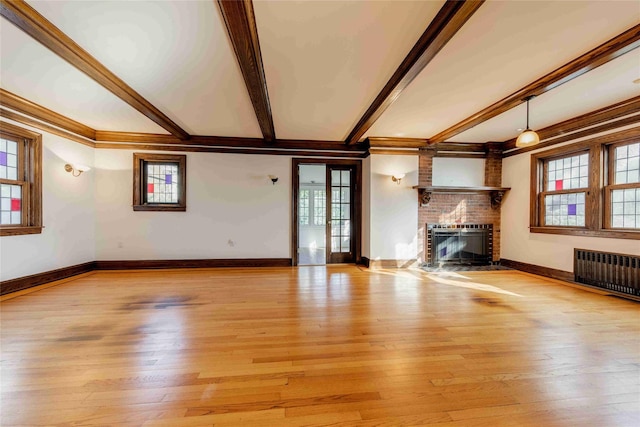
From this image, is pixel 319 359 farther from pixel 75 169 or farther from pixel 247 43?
pixel 75 169

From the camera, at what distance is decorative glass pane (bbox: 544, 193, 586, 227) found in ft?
14.3

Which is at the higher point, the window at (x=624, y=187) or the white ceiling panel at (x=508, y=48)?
the white ceiling panel at (x=508, y=48)

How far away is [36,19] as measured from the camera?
203 centimetres

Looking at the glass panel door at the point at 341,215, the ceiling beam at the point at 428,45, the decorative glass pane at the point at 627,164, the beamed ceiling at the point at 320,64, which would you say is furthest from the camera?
the glass panel door at the point at 341,215

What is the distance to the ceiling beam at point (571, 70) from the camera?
2249mm

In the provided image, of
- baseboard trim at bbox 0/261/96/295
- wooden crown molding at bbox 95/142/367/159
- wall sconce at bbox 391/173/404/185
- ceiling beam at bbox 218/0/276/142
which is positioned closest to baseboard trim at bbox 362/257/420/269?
wall sconce at bbox 391/173/404/185

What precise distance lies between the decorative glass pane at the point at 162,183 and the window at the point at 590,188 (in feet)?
23.4

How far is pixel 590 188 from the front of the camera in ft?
13.5

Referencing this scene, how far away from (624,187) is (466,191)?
7.29ft

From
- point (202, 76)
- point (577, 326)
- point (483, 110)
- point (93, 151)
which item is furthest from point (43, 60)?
point (577, 326)

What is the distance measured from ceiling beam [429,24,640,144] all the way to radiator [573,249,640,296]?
2638mm

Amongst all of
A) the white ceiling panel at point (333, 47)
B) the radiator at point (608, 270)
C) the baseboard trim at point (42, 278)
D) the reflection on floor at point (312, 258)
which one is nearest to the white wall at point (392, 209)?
the reflection on floor at point (312, 258)

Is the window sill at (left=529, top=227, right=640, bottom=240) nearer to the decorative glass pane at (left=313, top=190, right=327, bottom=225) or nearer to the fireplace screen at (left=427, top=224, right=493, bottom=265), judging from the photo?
the fireplace screen at (left=427, top=224, right=493, bottom=265)

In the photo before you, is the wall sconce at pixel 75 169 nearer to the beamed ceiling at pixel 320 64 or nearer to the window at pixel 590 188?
the beamed ceiling at pixel 320 64
